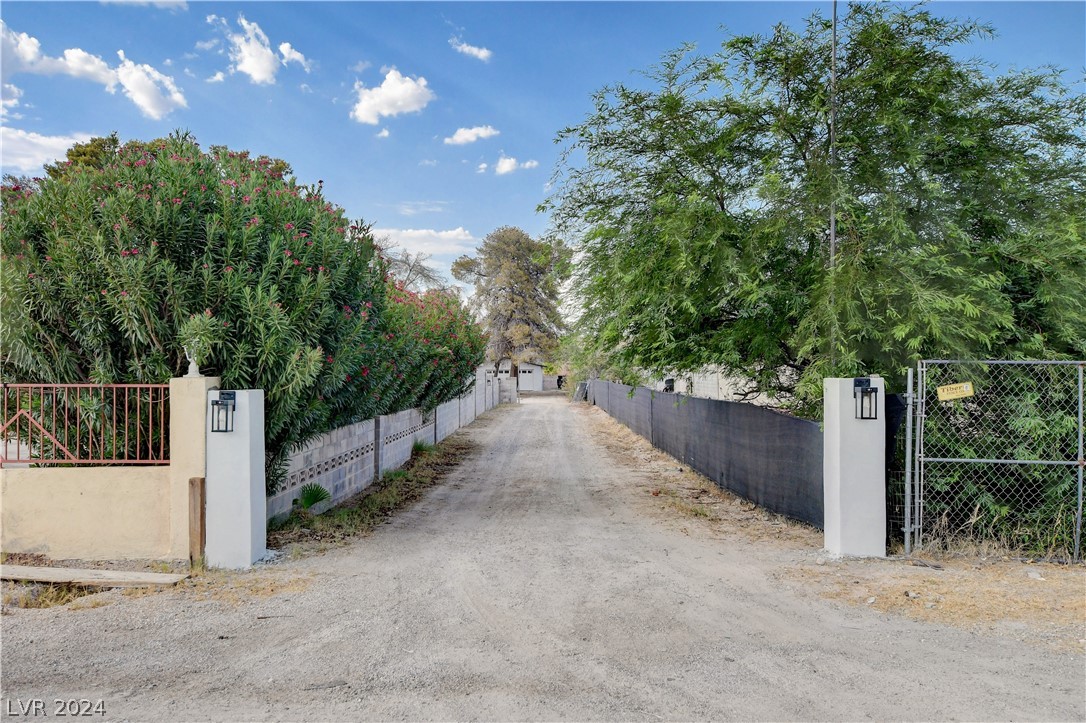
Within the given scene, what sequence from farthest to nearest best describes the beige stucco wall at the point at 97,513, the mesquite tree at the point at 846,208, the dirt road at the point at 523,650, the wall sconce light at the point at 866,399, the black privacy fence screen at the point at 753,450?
the black privacy fence screen at the point at 753,450, the mesquite tree at the point at 846,208, the wall sconce light at the point at 866,399, the beige stucco wall at the point at 97,513, the dirt road at the point at 523,650

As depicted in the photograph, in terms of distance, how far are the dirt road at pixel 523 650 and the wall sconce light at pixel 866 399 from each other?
1647mm

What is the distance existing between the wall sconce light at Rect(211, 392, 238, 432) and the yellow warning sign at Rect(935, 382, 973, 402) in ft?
20.9

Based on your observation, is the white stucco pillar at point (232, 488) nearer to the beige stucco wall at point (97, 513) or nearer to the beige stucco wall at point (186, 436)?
the beige stucco wall at point (186, 436)

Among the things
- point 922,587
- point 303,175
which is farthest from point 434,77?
point 922,587

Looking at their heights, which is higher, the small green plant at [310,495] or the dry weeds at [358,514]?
the small green plant at [310,495]

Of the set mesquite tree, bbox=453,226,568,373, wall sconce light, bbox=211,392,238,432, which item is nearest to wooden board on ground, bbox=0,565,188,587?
wall sconce light, bbox=211,392,238,432

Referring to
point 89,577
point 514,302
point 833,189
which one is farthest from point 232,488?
point 514,302

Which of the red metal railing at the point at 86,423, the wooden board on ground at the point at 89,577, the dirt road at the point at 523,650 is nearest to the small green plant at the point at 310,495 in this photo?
the dirt road at the point at 523,650

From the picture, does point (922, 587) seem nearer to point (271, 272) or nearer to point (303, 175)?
point (271, 272)

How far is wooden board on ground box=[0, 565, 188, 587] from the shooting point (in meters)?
4.71

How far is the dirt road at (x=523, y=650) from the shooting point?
9.71 feet

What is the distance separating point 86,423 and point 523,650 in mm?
4973

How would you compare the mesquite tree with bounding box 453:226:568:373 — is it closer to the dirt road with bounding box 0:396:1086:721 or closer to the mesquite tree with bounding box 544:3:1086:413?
the mesquite tree with bounding box 544:3:1086:413

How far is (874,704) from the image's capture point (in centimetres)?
295
